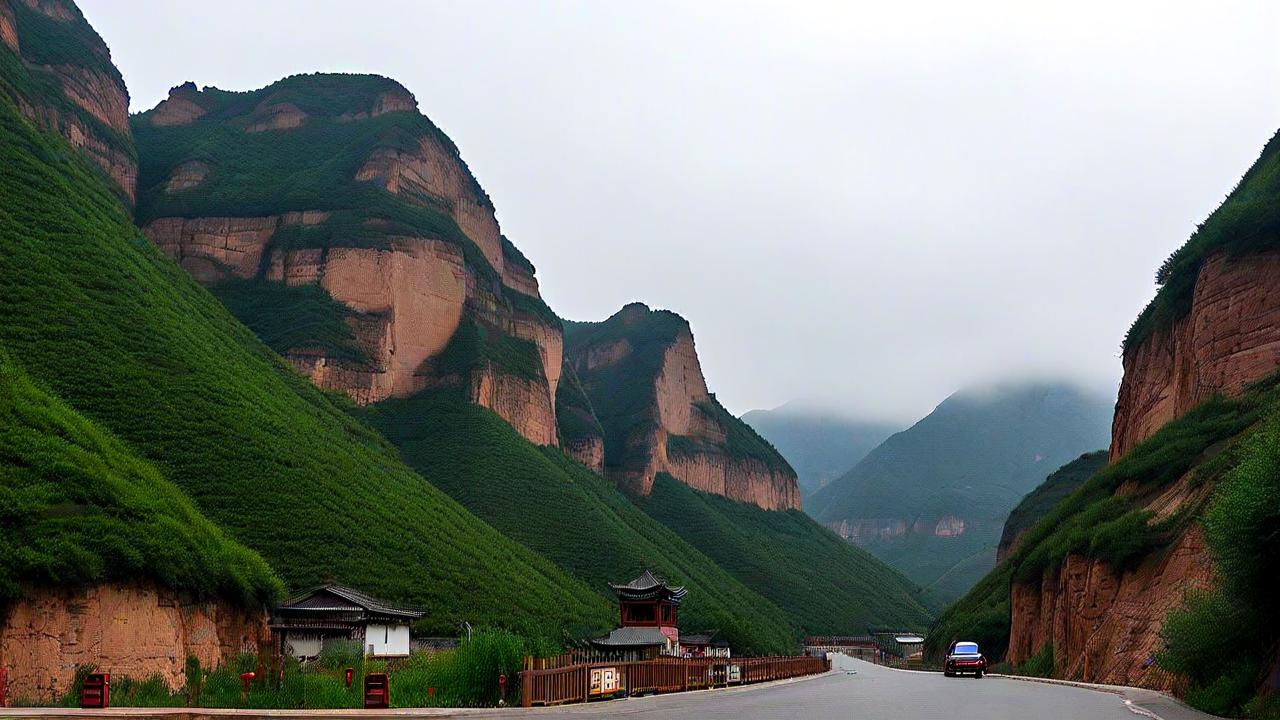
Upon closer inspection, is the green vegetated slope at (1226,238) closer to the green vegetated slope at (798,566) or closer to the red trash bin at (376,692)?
the red trash bin at (376,692)

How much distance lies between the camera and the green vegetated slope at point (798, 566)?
478ft

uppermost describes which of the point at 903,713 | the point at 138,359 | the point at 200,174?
the point at 200,174

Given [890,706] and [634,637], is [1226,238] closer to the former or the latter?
[634,637]

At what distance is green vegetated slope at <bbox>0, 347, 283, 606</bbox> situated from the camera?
35.3m

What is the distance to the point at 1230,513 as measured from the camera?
71.9 ft

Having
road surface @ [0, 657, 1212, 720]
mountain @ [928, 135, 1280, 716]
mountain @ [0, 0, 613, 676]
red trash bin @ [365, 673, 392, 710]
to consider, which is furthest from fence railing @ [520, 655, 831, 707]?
mountain @ [0, 0, 613, 676]

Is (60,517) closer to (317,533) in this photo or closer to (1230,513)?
(317,533)

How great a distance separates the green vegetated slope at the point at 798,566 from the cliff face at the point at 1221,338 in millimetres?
81825

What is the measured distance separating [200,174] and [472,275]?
34661 millimetres

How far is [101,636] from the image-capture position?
3572 centimetres

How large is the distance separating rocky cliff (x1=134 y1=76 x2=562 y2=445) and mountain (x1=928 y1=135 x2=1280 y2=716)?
241ft

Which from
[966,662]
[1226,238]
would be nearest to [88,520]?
[966,662]

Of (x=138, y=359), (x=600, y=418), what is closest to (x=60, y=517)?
(x=138, y=359)

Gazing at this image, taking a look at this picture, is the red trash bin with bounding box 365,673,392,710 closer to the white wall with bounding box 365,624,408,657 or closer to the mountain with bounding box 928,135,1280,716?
the mountain with bounding box 928,135,1280,716
